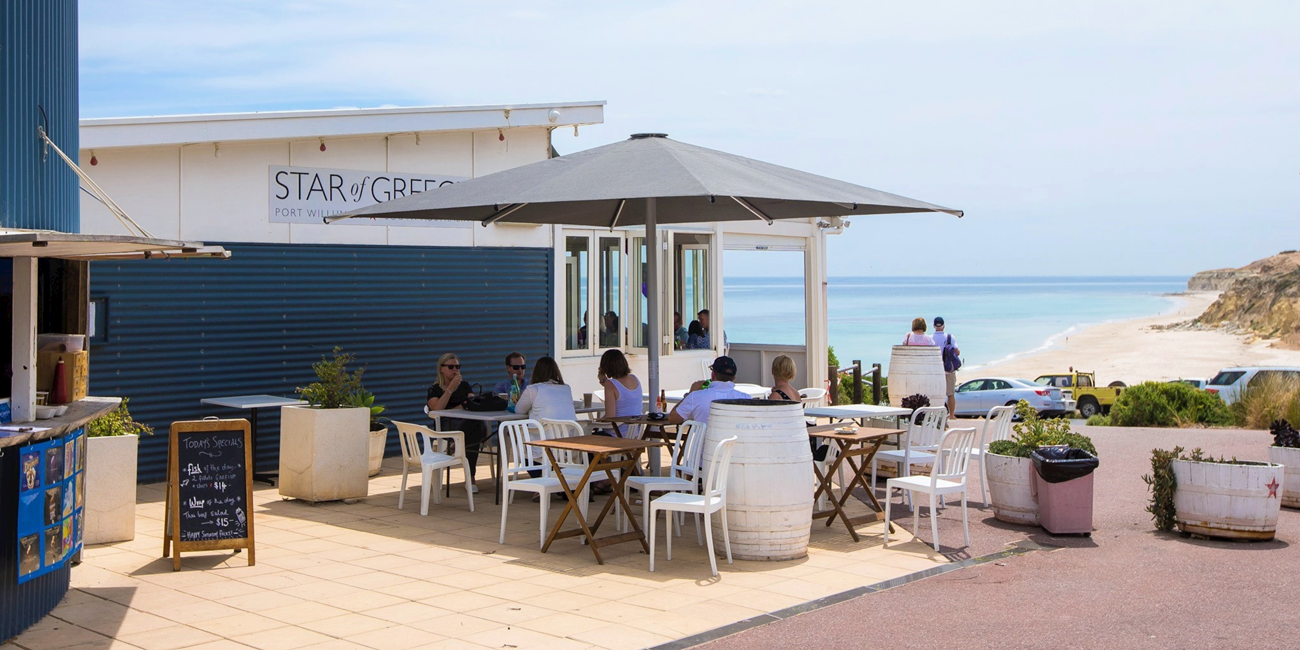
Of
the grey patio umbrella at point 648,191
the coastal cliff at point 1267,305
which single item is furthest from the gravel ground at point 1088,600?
the coastal cliff at point 1267,305

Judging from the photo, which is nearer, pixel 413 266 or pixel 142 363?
pixel 142 363

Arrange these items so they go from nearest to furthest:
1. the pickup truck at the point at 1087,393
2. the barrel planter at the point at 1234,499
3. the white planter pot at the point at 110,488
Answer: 1. the white planter pot at the point at 110,488
2. the barrel planter at the point at 1234,499
3. the pickup truck at the point at 1087,393

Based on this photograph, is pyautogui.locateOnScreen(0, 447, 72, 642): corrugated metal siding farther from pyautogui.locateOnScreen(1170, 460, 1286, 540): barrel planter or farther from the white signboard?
pyautogui.locateOnScreen(1170, 460, 1286, 540): barrel planter

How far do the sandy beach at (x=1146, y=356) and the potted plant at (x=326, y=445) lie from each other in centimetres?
2999

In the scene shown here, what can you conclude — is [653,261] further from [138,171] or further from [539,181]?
[138,171]

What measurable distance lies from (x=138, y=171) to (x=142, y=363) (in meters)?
1.53

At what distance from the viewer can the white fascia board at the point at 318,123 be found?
883 cm

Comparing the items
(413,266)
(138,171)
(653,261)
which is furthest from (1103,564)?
(138,171)

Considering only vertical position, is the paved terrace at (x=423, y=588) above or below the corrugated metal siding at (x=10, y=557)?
below

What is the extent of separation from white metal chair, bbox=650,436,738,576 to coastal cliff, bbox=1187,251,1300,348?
141 ft

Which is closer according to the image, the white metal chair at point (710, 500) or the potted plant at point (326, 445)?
the white metal chair at point (710, 500)

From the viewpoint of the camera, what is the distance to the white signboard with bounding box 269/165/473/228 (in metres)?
10.0

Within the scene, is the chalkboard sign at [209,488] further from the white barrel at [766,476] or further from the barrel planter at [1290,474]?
the barrel planter at [1290,474]

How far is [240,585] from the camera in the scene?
5949mm
